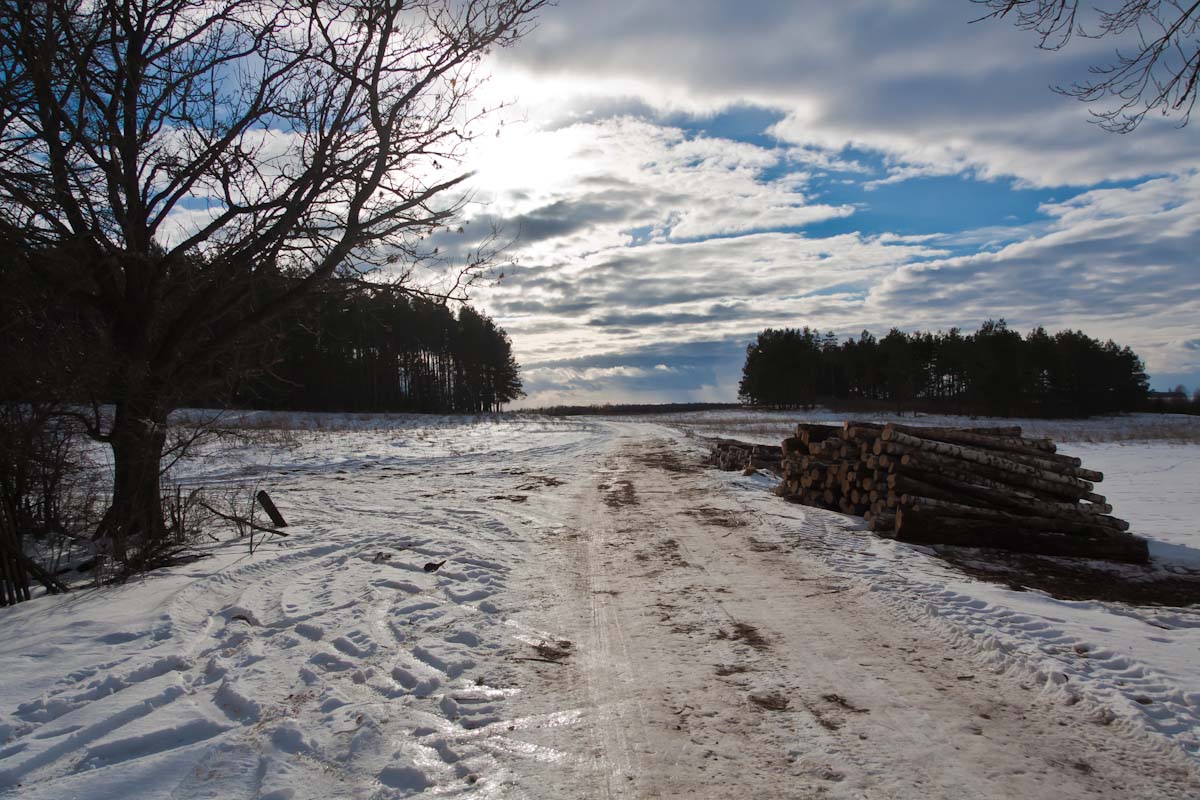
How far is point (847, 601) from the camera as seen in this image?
612cm

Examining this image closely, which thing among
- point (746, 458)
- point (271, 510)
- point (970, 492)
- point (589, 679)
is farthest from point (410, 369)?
point (589, 679)

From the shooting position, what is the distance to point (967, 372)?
76.4 m

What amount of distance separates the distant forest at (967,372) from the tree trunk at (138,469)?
255 ft

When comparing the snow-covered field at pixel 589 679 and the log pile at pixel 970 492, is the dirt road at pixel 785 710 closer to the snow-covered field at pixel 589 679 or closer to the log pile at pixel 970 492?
the snow-covered field at pixel 589 679

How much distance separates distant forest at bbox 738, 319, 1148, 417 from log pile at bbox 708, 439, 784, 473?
2513 inches

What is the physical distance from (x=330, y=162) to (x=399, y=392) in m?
64.2

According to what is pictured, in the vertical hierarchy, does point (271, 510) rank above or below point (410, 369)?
below

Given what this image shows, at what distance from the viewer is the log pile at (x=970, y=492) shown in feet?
29.1

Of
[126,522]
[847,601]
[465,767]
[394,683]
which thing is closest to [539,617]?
[394,683]

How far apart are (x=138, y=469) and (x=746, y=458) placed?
1384 centimetres

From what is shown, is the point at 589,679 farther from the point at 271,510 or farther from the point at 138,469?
the point at 271,510

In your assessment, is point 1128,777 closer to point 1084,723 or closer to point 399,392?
point 1084,723

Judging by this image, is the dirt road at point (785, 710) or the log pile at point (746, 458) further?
the log pile at point (746, 458)

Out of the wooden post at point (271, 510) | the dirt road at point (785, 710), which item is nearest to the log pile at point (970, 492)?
the dirt road at point (785, 710)
